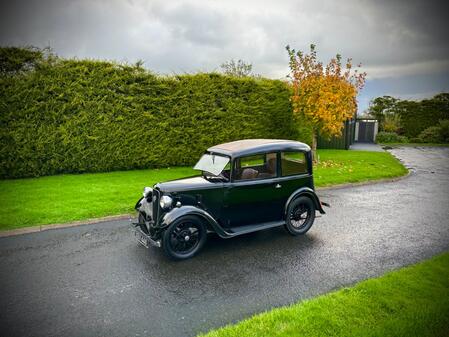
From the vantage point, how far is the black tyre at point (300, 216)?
5982 mm

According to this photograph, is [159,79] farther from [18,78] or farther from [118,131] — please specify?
[18,78]

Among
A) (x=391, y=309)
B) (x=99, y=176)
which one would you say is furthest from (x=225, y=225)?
(x=99, y=176)

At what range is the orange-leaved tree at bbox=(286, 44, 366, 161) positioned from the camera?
13.2m

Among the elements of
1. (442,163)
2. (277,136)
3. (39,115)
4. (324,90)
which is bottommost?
(442,163)

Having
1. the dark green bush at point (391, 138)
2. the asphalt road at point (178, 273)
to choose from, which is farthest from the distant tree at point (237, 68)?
the asphalt road at point (178, 273)

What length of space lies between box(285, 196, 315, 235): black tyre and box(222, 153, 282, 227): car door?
0.23 metres

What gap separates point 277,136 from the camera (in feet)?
51.7

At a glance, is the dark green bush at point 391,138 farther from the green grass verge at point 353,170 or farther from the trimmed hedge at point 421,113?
the green grass verge at point 353,170

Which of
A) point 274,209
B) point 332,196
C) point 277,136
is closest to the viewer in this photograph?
point 274,209

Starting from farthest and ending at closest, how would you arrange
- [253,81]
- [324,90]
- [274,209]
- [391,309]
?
[253,81] < [324,90] < [274,209] < [391,309]

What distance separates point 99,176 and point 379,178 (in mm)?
10380

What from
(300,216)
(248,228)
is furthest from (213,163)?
(300,216)

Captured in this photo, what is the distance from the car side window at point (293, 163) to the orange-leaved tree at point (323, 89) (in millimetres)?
7695

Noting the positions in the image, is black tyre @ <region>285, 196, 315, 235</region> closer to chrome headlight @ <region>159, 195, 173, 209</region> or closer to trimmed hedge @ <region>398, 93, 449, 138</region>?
chrome headlight @ <region>159, 195, 173, 209</region>
